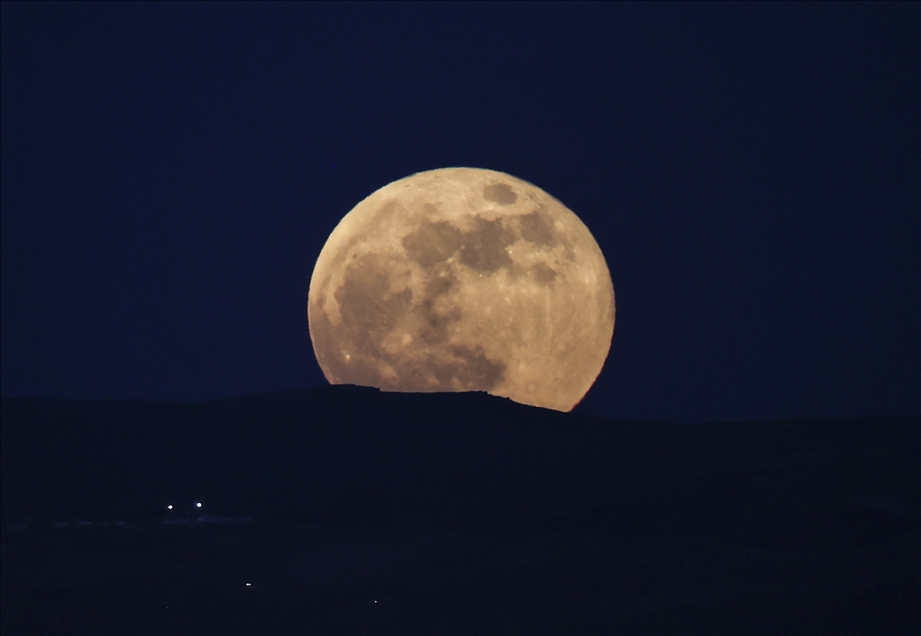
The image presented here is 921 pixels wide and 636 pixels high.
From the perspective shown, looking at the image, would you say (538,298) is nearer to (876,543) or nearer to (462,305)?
(462,305)

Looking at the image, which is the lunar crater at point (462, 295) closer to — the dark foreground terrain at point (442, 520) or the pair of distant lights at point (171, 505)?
the dark foreground terrain at point (442, 520)

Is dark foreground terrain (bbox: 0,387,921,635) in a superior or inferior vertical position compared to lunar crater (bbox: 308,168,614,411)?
inferior

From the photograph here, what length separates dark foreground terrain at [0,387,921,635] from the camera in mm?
7371

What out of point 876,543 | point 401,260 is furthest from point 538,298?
point 876,543

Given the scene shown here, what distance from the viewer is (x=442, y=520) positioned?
30.8 ft

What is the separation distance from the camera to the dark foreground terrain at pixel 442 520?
7.37 m

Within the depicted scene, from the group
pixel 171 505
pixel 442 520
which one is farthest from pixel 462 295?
pixel 171 505

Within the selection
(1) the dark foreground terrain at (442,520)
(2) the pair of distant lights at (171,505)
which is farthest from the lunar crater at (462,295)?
(2) the pair of distant lights at (171,505)

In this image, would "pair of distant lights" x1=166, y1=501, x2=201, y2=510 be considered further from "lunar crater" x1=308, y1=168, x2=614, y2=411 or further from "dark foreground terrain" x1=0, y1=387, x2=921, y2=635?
"lunar crater" x1=308, y1=168, x2=614, y2=411

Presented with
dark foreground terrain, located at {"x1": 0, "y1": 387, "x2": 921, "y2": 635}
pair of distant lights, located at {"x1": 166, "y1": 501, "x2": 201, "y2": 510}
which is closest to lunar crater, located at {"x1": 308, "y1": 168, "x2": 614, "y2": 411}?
dark foreground terrain, located at {"x1": 0, "y1": 387, "x2": 921, "y2": 635}

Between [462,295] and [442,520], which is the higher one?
[462,295]

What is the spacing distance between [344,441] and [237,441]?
1.42 meters

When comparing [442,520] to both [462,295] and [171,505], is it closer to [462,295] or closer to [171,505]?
[171,505]

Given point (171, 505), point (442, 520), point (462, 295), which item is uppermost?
point (462, 295)
